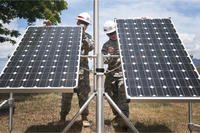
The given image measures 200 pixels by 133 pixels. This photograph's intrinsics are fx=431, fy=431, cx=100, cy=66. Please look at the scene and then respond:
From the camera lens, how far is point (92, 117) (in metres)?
12.6

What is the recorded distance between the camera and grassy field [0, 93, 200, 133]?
37.1 ft

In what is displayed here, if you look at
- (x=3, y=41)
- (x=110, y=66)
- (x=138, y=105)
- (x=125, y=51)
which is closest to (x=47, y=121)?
(x=110, y=66)

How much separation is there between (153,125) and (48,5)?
39.7 feet

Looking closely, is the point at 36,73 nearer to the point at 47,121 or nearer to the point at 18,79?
the point at 18,79

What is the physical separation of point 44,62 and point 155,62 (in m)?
1.91

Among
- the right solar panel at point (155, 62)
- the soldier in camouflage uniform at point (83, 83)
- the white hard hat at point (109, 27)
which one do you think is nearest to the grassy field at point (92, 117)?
the soldier in camouflage uniform at point (83, 83)

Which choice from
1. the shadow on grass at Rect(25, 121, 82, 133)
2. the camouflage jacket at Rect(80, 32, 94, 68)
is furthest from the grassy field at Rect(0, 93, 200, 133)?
the camouflage jacket at Rect(80, 32, 94, 68)

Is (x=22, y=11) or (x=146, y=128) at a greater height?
(x=22, y=11)

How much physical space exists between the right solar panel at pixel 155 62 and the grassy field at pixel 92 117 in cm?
376

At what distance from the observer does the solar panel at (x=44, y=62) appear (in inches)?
272

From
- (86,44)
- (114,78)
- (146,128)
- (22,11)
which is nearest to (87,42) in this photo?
(86,44)

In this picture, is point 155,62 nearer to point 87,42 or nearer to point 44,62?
point 44,62

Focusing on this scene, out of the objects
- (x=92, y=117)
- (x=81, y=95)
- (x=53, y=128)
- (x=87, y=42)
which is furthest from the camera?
(x=92, y=117)

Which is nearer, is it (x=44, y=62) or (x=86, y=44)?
(x=44, y=62)
